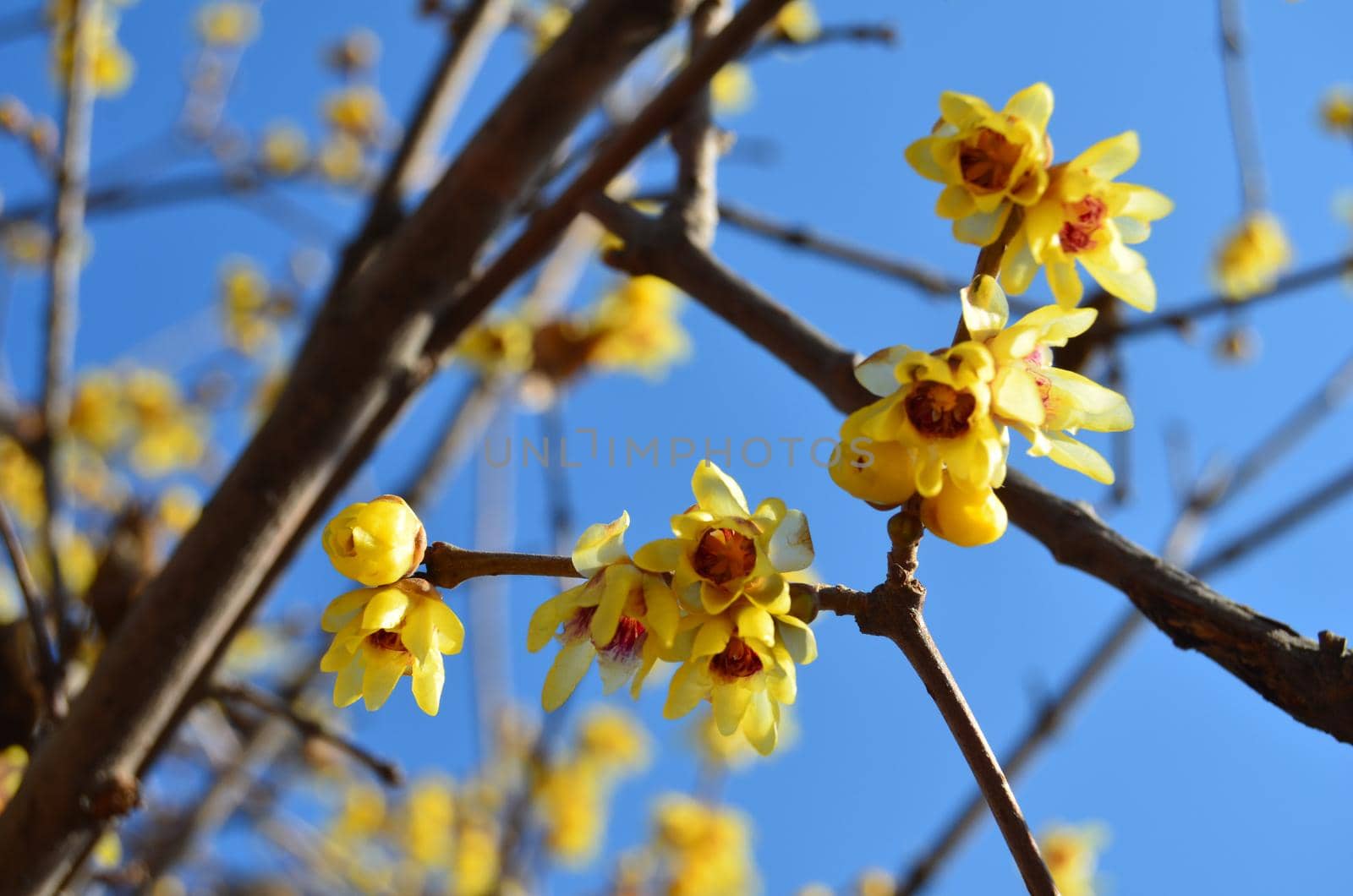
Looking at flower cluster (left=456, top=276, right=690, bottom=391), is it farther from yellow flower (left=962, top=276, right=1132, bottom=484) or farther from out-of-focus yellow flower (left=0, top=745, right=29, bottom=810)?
yellow flower (left=962, top=276, right=1132, bottom=484)

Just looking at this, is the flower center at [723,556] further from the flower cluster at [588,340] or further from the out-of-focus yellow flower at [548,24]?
the out-of-focus yellow flower at [548,24]

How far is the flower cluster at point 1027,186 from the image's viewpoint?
95 cm

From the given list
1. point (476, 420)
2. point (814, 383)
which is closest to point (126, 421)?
point (476, 420)

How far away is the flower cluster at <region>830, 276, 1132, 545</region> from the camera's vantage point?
0.81m

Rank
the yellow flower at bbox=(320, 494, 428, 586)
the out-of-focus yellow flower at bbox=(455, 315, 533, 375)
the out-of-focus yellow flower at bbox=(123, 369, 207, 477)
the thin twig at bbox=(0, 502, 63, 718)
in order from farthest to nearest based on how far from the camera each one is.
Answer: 1. the out-of-focus yellow flower at bbox=(123, 369, 207, 477)
2. the out-of-focus yellow flower at bbox=(455, 315, 533, 375)
3. the thin twig at bbox=(0, 502, 63, 718)
4. the yellow flower at bbox=(320, 494, 428, 586)

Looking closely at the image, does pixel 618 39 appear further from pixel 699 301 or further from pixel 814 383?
pixel 814 383

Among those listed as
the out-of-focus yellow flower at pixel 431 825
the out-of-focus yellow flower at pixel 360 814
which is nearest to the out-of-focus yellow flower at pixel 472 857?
the out-of-focus yellow flower at pixel 431 825

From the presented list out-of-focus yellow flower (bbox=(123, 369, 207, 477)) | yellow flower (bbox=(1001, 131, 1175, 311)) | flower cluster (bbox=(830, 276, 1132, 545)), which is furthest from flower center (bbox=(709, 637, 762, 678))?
out-of-focus yellow flower (bbox=(123, 369, 207, 477))

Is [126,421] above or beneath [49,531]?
above

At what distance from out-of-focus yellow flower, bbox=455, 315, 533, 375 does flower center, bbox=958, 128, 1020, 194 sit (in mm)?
2570

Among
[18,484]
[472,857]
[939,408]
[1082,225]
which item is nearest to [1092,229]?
[1082,225]

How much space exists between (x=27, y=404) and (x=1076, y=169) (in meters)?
4.82

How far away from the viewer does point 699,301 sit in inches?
62.6

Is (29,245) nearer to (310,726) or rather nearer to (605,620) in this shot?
(310,726)
